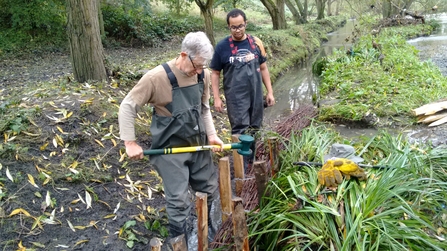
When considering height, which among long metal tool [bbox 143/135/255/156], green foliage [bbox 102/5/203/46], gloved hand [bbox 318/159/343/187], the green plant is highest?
green foliage [bbox 102/5/203/46]

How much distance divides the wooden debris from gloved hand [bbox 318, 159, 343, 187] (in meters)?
3.12

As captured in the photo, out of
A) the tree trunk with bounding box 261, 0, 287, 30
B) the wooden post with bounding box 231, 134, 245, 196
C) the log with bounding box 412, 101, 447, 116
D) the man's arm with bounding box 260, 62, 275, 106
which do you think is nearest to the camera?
the wooden post with bounding box 231, 134, 245, 196

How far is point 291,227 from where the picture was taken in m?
2.58

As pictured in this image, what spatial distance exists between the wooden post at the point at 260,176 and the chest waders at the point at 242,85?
1110 mm

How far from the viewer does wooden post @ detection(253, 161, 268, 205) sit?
283 cm

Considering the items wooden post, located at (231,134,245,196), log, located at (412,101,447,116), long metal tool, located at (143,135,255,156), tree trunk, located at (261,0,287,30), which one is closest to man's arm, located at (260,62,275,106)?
wooden post, located at (231,134,245,196)

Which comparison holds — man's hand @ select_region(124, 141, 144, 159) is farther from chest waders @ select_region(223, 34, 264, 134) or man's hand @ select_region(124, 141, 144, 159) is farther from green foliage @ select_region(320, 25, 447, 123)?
green foliage @ select_region(320, 25, 447, 123)

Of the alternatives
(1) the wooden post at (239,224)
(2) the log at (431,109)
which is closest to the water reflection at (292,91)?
(2) the log at (431,109)

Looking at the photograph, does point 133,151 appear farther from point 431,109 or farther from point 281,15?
point 281,15

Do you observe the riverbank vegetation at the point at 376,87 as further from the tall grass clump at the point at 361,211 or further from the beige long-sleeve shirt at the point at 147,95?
the beige long-sleeve shirt at the point at 147,95

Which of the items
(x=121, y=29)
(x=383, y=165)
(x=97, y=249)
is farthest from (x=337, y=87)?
(x=121, y=29)

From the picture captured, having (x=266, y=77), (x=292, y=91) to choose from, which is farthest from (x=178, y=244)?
(x=292, y=91)

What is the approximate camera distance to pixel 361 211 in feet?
7.98

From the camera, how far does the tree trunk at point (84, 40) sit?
4918mm
